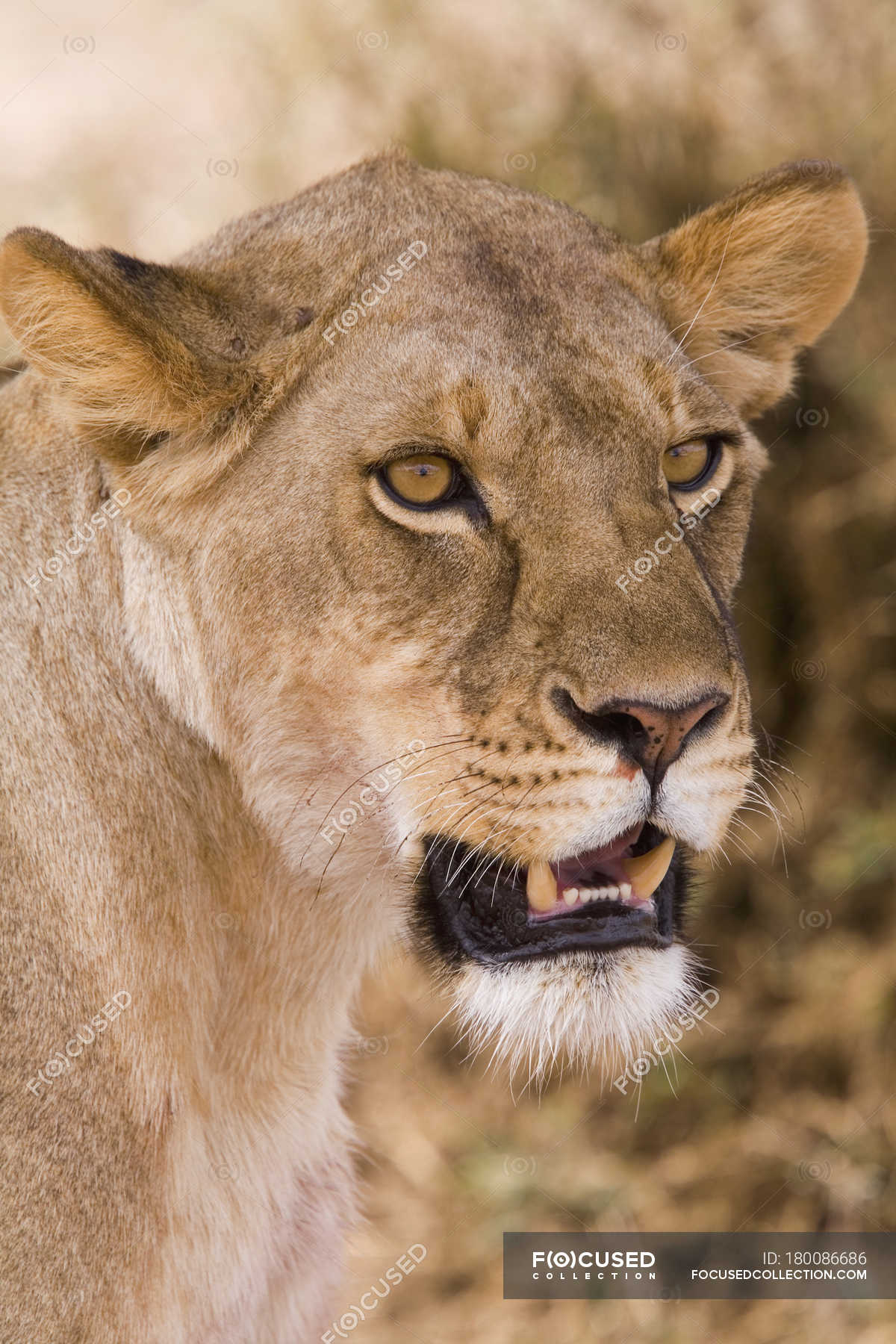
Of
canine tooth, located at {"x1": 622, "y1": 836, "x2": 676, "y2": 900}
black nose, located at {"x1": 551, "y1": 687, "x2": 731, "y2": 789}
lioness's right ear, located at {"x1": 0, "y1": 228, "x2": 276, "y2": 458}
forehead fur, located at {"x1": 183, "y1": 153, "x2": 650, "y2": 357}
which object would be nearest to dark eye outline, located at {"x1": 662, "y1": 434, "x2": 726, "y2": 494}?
forehead fur, located at {"x1": 183, "y1": 153, "x2": 650, "y2": 357}

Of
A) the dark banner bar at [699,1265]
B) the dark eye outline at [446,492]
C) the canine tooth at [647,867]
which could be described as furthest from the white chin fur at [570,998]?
the dark banner bar at [699,1265]

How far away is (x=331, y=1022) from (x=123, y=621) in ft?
3.30

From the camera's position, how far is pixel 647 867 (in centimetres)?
247

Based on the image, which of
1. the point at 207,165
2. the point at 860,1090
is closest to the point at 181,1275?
the point at 860,1090

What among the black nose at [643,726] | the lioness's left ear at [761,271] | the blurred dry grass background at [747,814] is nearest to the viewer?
the black nose at [643,726]

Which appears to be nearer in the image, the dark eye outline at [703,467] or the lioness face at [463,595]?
the lioness face at [463,595]

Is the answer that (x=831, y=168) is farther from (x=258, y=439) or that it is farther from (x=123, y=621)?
(x=123, y=621)

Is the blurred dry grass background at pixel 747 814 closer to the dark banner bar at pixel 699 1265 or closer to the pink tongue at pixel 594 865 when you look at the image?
the dark banner bar at pixel 699 1265

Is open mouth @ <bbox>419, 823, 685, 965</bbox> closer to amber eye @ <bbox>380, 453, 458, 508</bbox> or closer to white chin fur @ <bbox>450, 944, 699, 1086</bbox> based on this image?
white chin fur @ <bbox>450, 944, 699, 1086</bbox>

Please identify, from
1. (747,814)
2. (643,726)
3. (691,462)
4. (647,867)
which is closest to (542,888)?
(647,867)

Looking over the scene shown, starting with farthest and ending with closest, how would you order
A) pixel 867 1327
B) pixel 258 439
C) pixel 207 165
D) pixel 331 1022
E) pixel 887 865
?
pixel 207 165
pixel 887 865
pixel 867 1327
pixel 331 1022
pixel 258 439

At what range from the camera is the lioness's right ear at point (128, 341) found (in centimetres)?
236

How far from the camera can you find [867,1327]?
5.00 metres

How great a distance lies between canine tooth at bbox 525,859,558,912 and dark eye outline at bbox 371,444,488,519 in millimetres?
630
